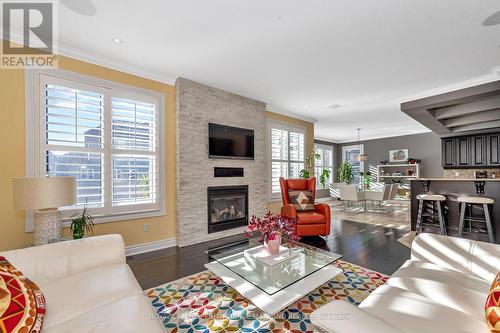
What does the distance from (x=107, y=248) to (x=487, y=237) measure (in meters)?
5.59

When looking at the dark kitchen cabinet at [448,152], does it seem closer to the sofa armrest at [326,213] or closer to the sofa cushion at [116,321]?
the sofa armrest at [326,213]

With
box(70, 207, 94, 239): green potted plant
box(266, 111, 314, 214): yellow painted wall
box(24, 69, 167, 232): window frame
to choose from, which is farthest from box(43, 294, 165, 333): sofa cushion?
box(266, 111, 314, 214): yellow painted wall

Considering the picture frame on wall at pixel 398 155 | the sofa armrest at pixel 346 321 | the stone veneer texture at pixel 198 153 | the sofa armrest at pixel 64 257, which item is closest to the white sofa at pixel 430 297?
the sofa armrest at pixel 346 321

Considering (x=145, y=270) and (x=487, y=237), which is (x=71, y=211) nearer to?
(x=145, y=270)

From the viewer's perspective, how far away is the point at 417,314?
1.16 meters

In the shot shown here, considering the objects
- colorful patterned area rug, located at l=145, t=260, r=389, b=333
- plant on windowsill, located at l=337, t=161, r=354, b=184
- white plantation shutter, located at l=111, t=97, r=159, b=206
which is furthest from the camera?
plant on windowsill, located at l=337, t=161, r=354, b=184

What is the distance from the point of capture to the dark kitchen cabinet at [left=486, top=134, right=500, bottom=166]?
223 inches

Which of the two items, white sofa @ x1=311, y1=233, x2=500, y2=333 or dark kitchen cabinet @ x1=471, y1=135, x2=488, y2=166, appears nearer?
white sofa @ x1=311, y1=233, x2=500, y2=333

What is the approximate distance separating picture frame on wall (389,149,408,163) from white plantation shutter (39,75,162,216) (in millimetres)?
9303

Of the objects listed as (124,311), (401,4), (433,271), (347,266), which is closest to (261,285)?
(124,311)

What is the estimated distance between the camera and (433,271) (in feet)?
5.28

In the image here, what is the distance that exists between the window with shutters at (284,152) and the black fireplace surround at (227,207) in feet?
3.47

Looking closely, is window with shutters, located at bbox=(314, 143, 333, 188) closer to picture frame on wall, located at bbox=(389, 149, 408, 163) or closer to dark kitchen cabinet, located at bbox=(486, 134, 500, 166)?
picture frame on wall, located at bbox=(389, 149, 408, 163)

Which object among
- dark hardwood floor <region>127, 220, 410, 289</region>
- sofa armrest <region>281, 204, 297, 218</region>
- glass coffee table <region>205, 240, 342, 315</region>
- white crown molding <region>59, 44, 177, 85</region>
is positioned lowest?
dark hardwood floor <region>127, 220, 410, 289</region>
